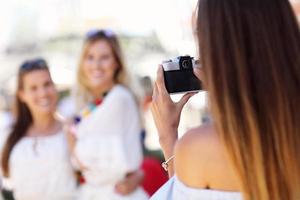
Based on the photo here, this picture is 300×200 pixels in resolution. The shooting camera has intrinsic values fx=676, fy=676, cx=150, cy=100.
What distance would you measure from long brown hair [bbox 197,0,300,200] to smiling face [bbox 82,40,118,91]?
8.22ft

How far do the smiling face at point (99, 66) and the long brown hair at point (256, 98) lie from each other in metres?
2.50

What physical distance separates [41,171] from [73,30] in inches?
225

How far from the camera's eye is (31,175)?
145 inches

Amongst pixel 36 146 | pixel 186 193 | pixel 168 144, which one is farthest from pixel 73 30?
pixel 186 193

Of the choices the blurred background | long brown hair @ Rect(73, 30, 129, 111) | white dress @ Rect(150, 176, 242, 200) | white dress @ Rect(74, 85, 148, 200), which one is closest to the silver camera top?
white dress @ Rect(150, 176, 242, 200)

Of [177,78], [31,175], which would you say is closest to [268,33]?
[177,78]

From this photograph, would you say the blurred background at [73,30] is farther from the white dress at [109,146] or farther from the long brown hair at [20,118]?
the white dress at [109,146]

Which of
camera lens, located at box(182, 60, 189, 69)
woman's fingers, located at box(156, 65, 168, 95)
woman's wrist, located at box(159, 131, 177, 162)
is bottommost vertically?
woman's wrist, located at box(159, 131, 177, 162)

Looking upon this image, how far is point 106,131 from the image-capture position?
146 inches

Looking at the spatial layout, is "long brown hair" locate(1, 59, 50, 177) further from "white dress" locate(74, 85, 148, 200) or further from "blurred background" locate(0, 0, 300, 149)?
"blurred background" locate(0, 0, 300, 149)

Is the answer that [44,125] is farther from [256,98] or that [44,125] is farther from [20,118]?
[256,98]

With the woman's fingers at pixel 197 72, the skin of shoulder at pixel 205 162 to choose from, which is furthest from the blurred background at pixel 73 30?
Result: the skin of shoulder at pixel 205 162

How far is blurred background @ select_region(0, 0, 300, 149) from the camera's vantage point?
803 cm

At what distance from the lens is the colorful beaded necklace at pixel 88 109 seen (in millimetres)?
3822
